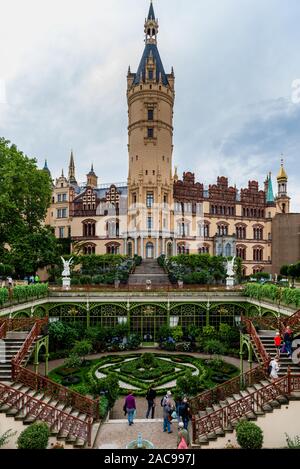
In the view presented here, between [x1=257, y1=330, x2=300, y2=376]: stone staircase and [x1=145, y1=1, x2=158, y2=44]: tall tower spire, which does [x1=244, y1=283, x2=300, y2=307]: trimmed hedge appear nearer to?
[x1=257, y1=330, x2=300, y2=376]: stone staircase

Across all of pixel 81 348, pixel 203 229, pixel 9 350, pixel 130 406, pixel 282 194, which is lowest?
pixel 81 348

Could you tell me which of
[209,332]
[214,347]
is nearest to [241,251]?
[209,332]

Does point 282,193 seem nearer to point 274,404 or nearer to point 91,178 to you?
point 91,178

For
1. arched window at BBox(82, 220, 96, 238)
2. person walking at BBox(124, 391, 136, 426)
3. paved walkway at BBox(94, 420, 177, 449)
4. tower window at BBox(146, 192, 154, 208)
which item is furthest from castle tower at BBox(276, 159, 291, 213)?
person walking at BBox(124, 391, 136, 426)

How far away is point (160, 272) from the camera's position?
4438 cm

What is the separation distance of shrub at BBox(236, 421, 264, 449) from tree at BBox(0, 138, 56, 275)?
25555 mm

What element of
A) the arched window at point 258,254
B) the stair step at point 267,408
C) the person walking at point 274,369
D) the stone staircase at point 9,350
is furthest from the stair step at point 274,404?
the arched window at point 258,254

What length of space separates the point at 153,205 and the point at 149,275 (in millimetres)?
15836

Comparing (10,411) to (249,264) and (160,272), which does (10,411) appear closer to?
(160,272)

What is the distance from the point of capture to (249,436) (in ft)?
35.6

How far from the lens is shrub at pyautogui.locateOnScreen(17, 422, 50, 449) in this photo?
34.3ft

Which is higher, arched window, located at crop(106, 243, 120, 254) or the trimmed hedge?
arched window, located at crop(106, 243, 120, 254)

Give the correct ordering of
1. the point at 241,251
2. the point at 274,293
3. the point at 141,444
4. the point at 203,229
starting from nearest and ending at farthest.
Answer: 1. the point at 141,444
2. the point at 274,293
3. the point at 203,229
4. the point at 241,251

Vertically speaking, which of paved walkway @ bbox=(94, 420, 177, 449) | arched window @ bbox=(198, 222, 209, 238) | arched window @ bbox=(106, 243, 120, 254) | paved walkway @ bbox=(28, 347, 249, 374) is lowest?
paved walkway @ bbox=(28, 347, 249, 374)
